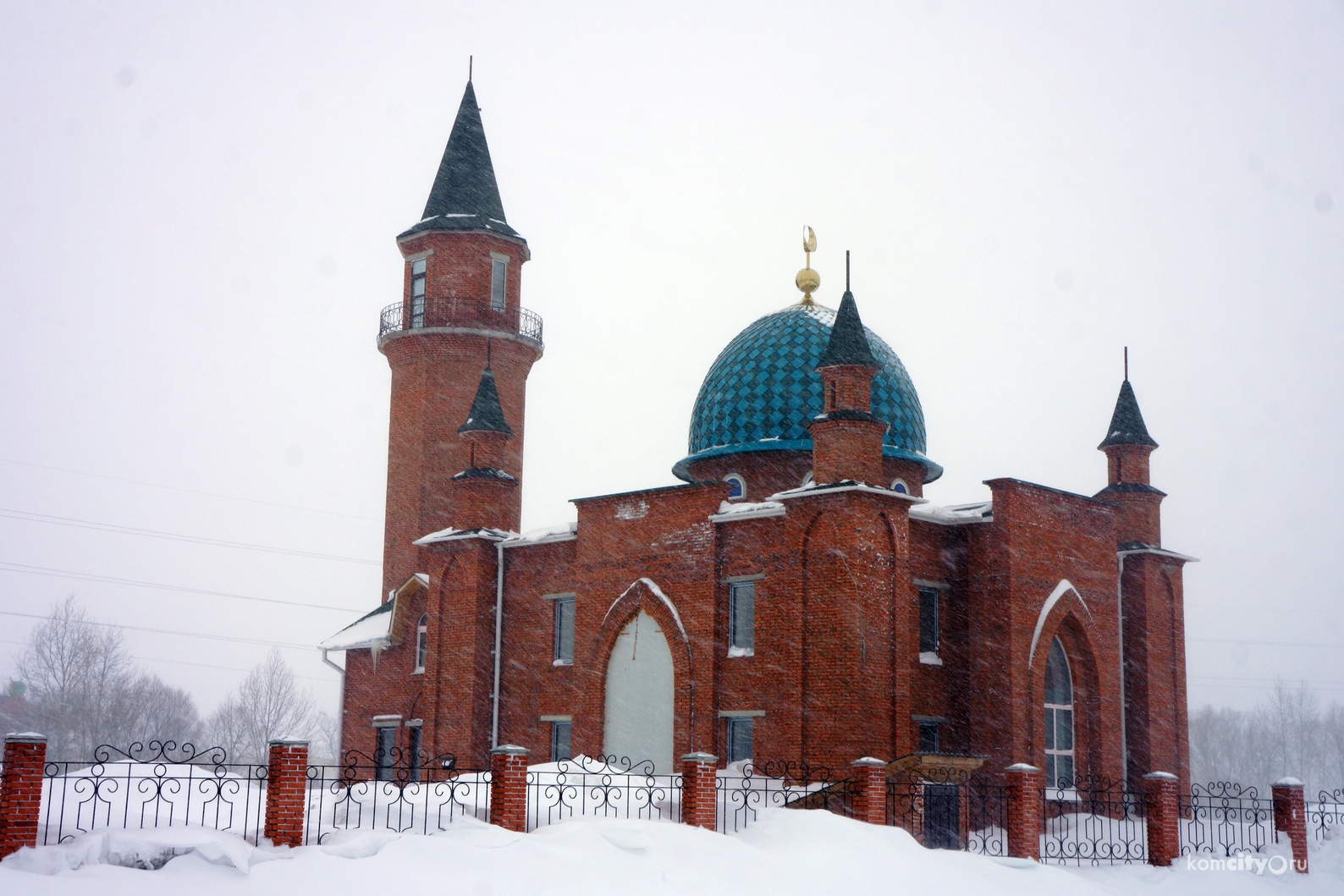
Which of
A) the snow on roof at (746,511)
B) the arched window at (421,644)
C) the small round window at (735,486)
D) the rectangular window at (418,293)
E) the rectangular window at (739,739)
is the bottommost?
the rectangular window at (739,739)

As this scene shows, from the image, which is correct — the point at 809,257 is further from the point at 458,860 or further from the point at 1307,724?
the point at 1307,724

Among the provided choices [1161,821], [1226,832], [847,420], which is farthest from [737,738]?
[1226,832]

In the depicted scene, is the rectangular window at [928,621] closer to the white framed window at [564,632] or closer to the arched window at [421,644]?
the white framed window at [564,632]

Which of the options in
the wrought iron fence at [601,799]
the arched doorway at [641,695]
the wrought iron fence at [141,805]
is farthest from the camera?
the arched doorway at [641,695]

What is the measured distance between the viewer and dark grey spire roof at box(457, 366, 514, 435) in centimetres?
2238

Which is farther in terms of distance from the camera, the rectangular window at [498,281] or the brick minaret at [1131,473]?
the rectangular window at [498,281]

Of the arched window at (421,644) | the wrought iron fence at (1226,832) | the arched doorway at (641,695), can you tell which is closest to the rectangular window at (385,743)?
the arched window at (421,644)

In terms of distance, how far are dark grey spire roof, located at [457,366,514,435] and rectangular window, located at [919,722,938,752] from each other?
28.5 feet

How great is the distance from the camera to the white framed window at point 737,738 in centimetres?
1834

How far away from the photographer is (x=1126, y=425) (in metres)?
21.3

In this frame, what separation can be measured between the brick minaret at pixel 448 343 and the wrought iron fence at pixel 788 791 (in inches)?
349

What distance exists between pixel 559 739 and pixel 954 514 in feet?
22.9

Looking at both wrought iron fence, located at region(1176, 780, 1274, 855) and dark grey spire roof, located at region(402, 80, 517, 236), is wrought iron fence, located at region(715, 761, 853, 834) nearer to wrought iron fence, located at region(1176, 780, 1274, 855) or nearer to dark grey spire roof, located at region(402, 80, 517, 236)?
wrought iron fence, located at region(1176, 780, 1274, 855)

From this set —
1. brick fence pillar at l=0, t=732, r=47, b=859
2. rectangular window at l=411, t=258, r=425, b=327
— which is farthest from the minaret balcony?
brick fence pillar at l=0, t=732, r=47, b=859
